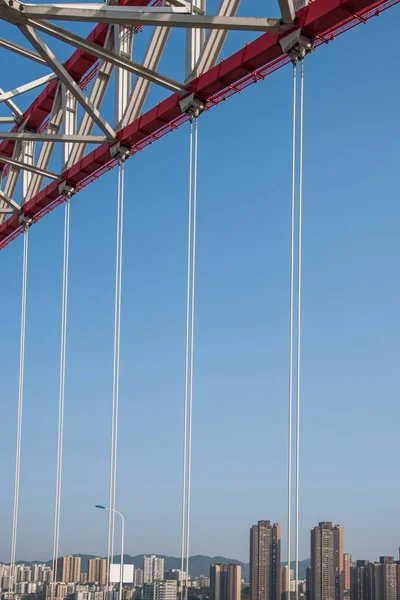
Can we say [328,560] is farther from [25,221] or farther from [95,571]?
[25,221]

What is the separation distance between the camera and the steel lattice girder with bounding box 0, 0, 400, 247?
14562mm

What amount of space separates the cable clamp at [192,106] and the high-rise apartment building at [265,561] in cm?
1414

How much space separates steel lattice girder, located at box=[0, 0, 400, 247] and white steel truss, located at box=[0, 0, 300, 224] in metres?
0.24

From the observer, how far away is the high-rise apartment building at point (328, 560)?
3128 cm

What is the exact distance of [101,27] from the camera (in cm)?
2141

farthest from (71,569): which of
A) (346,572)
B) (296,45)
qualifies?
(296,45)

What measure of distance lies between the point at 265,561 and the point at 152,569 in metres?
13.1

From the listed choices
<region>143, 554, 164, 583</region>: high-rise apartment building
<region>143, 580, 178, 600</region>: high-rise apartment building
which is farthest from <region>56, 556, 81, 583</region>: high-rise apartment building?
<region>143, 580, 178, 600</region>: high-rise apartment building

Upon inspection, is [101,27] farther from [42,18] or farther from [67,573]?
[67,573]

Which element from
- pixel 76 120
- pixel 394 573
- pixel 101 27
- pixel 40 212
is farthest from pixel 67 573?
pixel 101 27

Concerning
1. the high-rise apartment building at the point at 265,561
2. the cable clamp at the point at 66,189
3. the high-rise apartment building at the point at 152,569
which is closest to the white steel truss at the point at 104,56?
the cable clamp at the point at 66,189

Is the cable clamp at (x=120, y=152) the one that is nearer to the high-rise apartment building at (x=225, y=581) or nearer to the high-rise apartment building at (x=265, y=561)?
the high-rise apartment building at (x=265, y=561)

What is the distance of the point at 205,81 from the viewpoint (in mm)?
17531

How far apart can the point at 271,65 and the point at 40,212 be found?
11.7 metres
